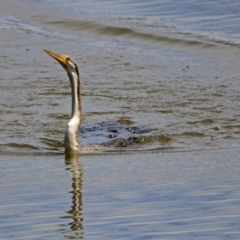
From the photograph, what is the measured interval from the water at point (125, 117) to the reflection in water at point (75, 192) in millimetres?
11

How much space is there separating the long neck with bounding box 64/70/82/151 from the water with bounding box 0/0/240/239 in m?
0.18

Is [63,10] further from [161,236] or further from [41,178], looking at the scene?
[161,236]

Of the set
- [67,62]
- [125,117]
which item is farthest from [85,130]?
[67,62]

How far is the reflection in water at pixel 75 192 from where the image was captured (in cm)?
738

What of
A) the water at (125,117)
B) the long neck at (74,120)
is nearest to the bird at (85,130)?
the long neck at (74,120)

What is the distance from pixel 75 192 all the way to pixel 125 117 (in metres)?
4.57

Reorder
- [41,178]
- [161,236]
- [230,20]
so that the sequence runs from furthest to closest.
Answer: [230,20] < [41,178] < [161,236]

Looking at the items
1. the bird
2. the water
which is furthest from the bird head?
the water

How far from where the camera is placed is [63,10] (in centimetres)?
2020

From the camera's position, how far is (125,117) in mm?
12984

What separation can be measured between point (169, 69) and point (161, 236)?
8803mm

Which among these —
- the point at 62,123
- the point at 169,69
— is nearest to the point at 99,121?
the point at 62,123

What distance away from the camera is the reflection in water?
7379mm

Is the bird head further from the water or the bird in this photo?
the water
